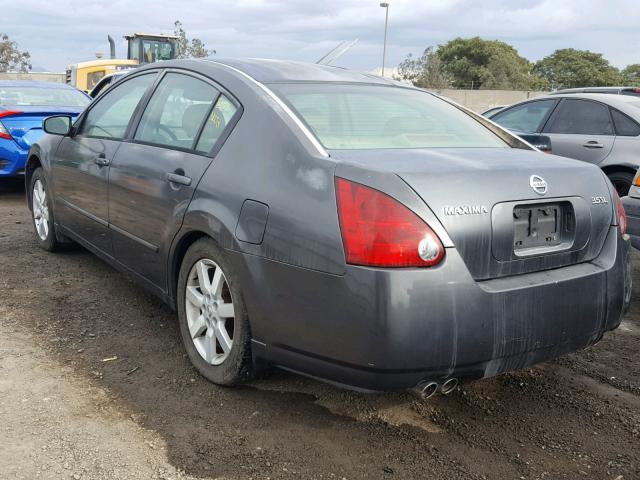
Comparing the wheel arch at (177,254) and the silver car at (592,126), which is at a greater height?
the silver car at (592,126)

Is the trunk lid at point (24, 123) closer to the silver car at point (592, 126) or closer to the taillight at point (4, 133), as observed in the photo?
the taillight at point (4, 133)

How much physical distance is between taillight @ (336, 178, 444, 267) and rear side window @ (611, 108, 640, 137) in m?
5.20

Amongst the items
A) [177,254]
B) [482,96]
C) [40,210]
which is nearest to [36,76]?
[482,96]

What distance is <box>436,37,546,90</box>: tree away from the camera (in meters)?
55.3

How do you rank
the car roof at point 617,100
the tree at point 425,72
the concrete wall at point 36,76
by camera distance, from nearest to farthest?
the car roof at point 617,100 < the concrete wall at point 36,76 < the tree at point 425,72

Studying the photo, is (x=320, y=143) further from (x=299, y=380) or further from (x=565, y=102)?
(x=565, y=102)

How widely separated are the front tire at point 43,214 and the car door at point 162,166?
4.81 ft

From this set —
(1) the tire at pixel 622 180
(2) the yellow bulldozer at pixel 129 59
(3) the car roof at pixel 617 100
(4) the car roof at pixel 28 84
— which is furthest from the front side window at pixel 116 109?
(2) the yellow bulldozer at pixel 129 59

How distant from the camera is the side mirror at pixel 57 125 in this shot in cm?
478

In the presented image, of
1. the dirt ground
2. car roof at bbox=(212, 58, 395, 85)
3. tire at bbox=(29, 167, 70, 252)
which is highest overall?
car roof at bbox=(212, 58, 395, 85)

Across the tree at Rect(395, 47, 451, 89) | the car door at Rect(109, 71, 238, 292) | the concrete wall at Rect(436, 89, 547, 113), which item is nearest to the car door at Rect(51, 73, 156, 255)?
the car door at Rect(109, 71, 238, 292)

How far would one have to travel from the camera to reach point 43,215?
5500mm

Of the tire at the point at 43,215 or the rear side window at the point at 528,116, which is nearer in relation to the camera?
the tire at the point at 43,215

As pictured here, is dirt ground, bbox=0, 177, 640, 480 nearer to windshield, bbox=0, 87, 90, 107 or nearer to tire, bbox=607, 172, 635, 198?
tire, bbox=607, 172, 635, 198
